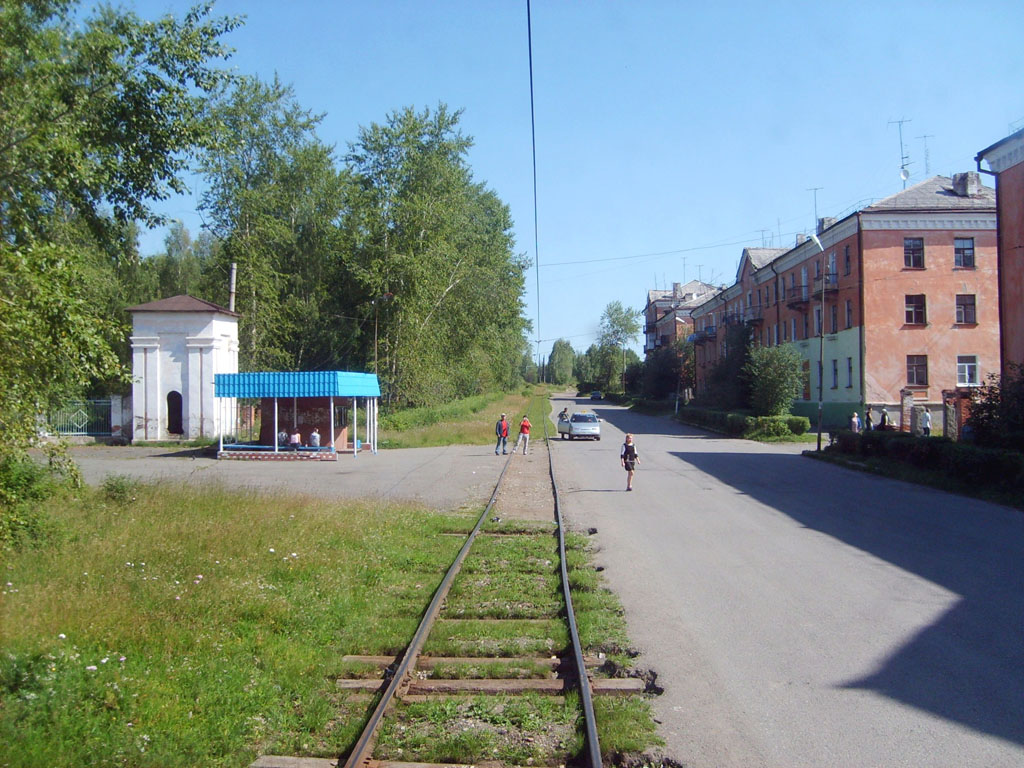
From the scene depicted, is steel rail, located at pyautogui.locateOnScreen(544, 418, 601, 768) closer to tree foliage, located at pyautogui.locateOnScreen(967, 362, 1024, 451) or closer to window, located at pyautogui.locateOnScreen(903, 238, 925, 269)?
tree foliage, located at pyautogui.locateOnScreen(967, 362, 1024, 451)

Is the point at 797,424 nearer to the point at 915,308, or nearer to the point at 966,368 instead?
the point at 915,308

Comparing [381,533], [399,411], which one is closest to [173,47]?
[381,533]

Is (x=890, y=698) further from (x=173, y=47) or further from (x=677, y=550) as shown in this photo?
(x=173, y=47)

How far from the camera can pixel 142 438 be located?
35.7m

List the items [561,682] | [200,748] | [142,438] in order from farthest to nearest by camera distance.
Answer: [142,438] < [561,682] < [200,748]

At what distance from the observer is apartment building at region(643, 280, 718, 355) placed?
3917 inches

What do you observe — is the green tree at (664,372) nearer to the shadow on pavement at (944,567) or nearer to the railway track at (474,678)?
the shadow on pavement at (944,567)

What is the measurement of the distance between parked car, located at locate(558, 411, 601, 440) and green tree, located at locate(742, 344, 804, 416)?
8.93 m

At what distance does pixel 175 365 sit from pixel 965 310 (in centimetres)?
3838

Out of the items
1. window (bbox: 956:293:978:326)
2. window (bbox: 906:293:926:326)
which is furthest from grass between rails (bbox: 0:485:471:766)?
window (bbox: 956:293:978:326)

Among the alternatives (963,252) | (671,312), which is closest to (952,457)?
(963,252)

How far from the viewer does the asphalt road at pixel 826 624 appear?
16.8 feet

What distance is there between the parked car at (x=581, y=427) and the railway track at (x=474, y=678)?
106 ft

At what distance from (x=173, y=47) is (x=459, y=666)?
33.6 feet
